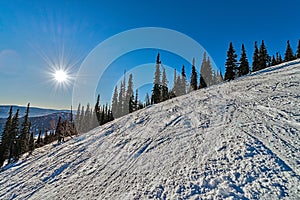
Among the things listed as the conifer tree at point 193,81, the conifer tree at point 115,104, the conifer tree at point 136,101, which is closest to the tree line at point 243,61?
the conifer tree at point 193,81

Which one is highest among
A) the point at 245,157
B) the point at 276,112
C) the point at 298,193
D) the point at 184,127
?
the point at 276,112

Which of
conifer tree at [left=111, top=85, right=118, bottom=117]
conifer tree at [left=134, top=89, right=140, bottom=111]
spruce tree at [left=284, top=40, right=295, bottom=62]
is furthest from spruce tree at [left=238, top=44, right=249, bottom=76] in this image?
conifer tree at [left=111, top=85, right=118, bottom=117]

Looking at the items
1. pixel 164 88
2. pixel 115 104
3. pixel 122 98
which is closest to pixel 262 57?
pixel 164 88

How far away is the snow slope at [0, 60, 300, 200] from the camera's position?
17.8 ft

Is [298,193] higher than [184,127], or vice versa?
[184,127]

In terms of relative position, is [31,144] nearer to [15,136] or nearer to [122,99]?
[15,136]

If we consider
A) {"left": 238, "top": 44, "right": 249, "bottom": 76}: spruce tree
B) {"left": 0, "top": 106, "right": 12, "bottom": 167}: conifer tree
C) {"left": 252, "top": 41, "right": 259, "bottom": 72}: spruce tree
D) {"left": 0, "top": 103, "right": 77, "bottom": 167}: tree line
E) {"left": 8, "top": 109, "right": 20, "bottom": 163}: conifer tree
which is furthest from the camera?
{"left": 252, "top": 41, "right": 259, "bottom": 72}: spruce tree

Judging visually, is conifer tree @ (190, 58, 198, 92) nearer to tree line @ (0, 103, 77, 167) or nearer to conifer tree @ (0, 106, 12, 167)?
tree line @ (0, 103, 77, 167)

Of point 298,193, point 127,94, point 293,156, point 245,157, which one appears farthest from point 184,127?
point 127,94

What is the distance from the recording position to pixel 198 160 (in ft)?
23.1

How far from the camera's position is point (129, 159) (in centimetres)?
895

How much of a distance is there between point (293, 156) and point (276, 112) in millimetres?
4195

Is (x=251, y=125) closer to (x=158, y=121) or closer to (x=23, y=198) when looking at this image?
(x=158, y=121)

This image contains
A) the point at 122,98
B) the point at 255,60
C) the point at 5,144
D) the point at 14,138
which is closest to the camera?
the point at 5,144
